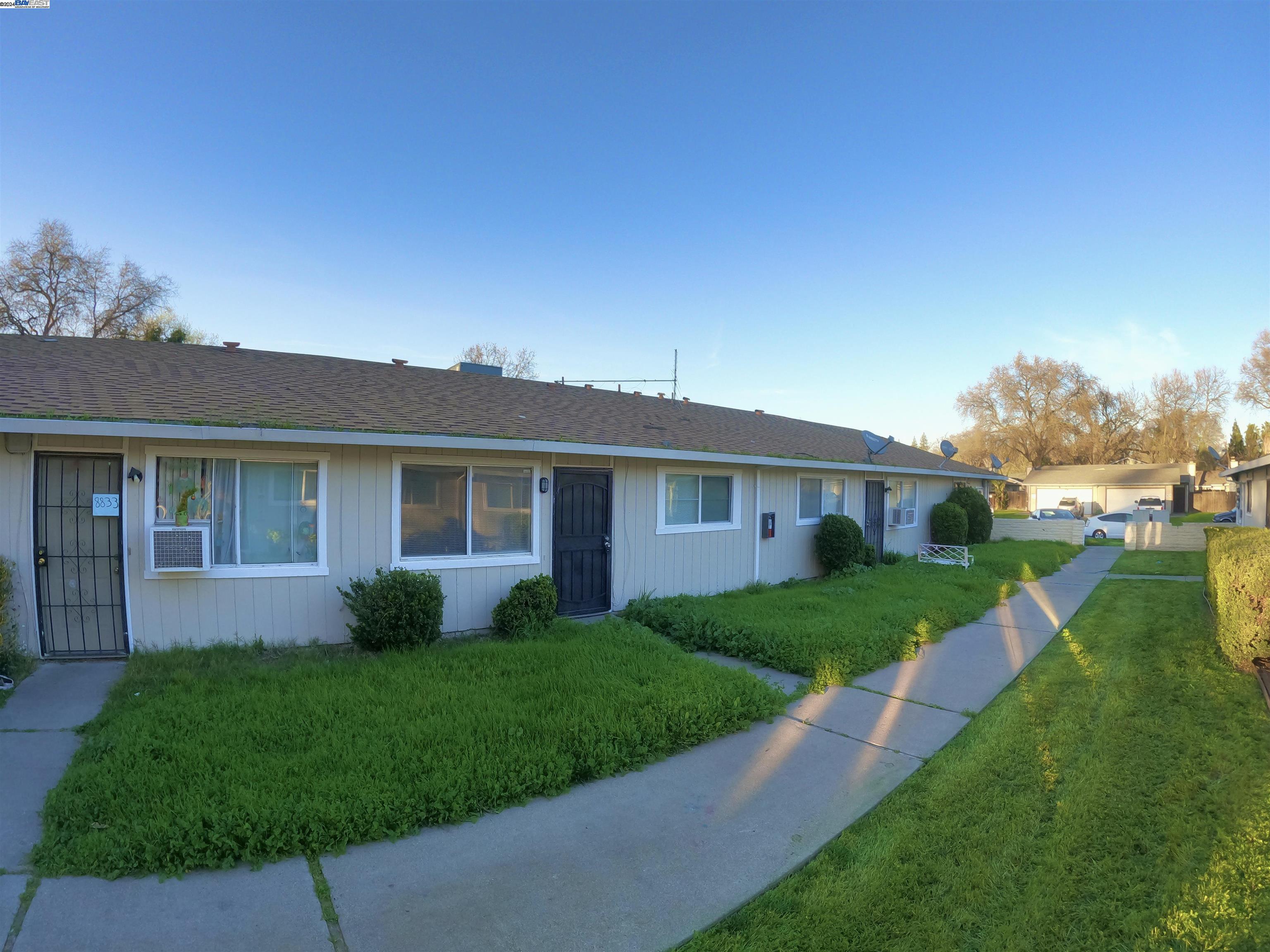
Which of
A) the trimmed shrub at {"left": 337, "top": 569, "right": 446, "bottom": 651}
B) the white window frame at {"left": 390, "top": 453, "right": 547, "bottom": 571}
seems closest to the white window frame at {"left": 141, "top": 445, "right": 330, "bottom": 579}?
the trimmed shrub at {"left": 337, "top": 569, "right": 446, "bottom": 651}

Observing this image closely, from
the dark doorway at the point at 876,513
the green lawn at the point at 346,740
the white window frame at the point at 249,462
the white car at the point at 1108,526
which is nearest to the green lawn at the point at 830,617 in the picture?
the green lawn at the point at 346,740

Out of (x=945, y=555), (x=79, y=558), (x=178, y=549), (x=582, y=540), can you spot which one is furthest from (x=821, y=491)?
(x=79, y=558)

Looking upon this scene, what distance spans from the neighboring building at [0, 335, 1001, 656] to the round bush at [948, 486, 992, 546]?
38.2 ft

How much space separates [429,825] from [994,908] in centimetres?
285

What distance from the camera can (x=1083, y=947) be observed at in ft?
8.62

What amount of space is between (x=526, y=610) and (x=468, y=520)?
1.32m

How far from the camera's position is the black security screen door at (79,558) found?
6211mm

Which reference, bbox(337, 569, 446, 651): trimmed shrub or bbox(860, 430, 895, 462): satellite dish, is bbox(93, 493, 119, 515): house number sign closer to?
bbox(337, 569, 446, 651): trimmed shrub

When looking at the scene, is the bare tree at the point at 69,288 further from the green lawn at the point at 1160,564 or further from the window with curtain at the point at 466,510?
the green lawn at the point at 1160,564

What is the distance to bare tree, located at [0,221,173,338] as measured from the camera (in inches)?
1039

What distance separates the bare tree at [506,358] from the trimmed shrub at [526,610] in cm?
3579

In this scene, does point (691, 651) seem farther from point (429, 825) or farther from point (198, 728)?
point (198, 728)

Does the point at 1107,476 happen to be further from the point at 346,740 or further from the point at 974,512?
the point at 346,740

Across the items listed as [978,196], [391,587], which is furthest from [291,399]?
[978,196]
